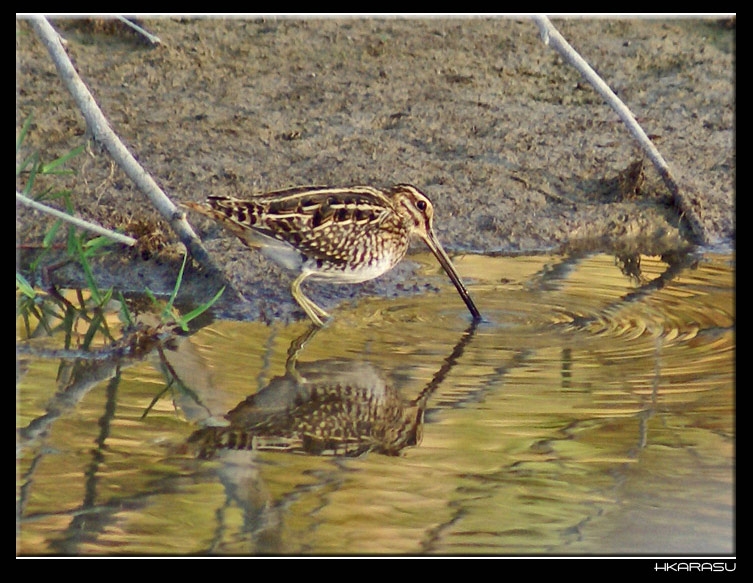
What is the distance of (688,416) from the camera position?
17.6 feet

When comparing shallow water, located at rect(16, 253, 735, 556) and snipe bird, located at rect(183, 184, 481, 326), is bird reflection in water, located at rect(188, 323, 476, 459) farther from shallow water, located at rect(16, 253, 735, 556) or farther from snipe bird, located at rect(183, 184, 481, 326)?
snipe bird, located at rect(183, 184, 481, 326)

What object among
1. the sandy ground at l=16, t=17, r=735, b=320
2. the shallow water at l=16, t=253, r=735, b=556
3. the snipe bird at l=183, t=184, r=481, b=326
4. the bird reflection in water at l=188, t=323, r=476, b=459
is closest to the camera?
the shallow water at l=16, t=253, r=735, b=556

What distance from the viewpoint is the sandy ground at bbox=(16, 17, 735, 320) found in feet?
26.9

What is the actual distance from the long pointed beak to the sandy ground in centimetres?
30

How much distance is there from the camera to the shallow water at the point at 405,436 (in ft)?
14.0

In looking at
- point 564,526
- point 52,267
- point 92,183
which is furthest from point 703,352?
point 92,183

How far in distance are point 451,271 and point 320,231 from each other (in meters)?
0.90

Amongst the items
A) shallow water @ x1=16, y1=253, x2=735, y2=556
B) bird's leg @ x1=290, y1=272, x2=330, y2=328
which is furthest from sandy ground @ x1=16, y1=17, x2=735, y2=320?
shallow water @ x1=16, y1=253, x2=735, y2=556

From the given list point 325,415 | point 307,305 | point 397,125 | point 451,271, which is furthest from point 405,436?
point 397,125

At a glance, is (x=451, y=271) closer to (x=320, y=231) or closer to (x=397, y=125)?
(x=320, y=231)

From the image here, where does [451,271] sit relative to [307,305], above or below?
above

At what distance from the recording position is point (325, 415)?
536 centimetres

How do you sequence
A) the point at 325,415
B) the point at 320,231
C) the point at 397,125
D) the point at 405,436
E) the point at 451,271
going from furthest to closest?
the point at 397,125, the point at 451,271, the point at 320,231, the point at 325,415, the point at 405,436

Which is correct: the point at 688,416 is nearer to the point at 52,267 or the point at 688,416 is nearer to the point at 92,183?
the point at 52,267
